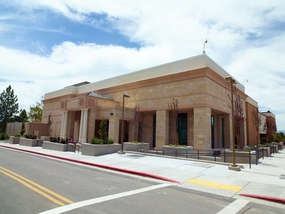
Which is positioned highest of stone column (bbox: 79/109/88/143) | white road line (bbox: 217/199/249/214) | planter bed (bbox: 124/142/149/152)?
stone column (bbox: 79/109/88/143)

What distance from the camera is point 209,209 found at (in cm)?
576

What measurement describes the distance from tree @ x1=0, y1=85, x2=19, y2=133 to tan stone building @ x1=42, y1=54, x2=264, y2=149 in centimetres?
4002

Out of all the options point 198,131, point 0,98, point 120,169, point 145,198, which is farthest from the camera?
point 0,98

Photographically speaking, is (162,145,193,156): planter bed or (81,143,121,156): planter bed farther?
(162,145,193,156): planter bed

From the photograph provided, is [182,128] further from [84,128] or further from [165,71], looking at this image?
[84,128]

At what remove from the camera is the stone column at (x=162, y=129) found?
25.7m

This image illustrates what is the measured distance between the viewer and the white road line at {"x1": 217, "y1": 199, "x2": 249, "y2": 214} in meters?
5.64

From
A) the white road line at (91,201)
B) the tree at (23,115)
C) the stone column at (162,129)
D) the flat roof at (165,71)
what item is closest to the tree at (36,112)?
the tree at (23,115)

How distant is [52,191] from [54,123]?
41131mm

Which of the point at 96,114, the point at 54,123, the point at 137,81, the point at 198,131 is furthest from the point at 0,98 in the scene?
the point at 198,131

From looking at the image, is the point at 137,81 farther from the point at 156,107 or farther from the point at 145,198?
the point at 145,198

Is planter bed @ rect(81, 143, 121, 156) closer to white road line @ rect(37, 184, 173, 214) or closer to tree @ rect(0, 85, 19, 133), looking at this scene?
white road line @ rect(37, 184, 173, 214)

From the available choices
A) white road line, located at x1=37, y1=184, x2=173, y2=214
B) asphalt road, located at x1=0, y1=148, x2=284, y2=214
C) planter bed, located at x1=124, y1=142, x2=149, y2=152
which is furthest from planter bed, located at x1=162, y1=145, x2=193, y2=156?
white road line, located at x1=37, y1=184, x2=173, y2=214

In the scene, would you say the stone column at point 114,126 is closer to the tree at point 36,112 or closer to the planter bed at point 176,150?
the planter bed at point 176,150
